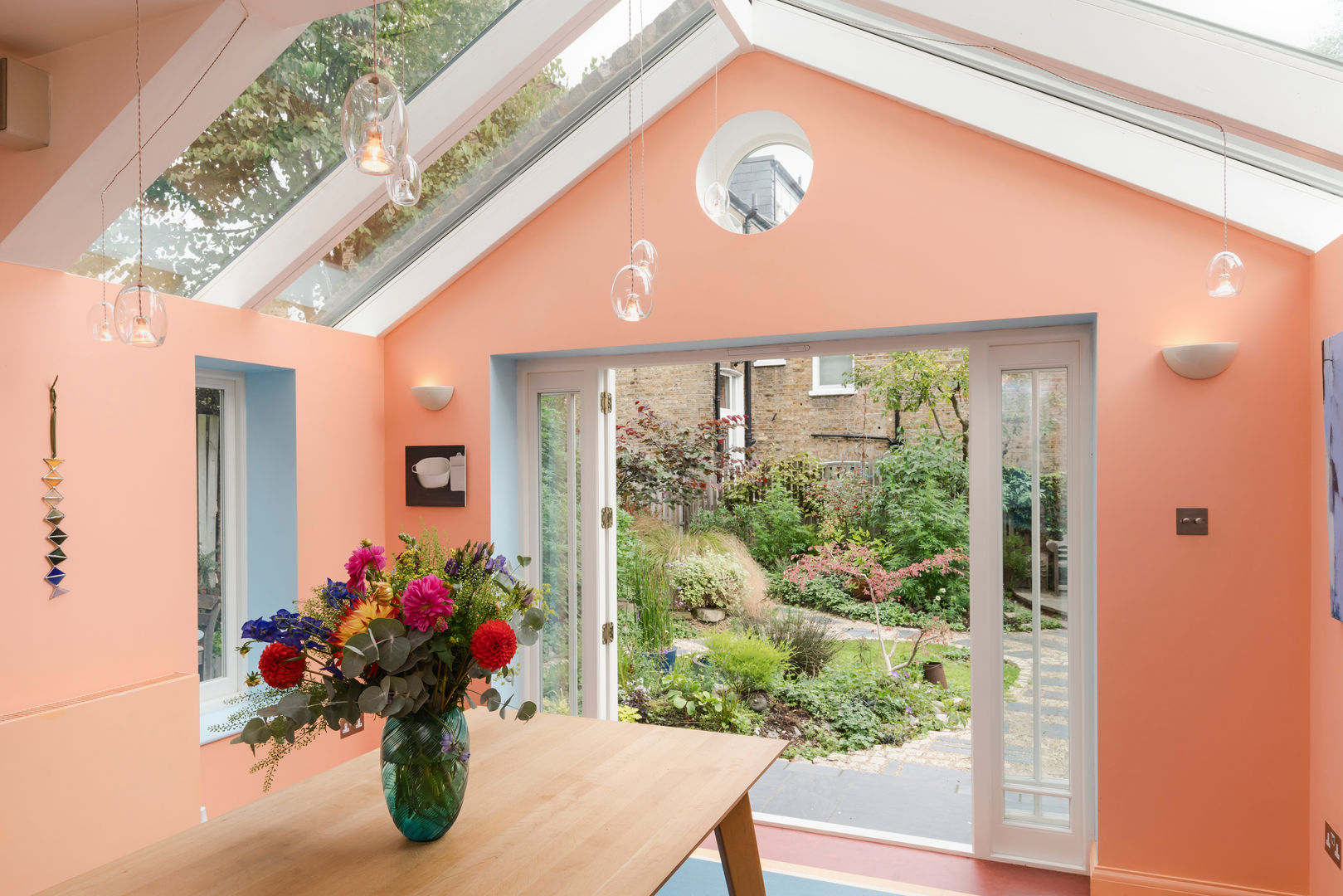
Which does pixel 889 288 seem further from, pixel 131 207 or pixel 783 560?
pixel 783 560

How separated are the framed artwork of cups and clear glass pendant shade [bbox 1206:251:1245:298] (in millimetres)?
3065

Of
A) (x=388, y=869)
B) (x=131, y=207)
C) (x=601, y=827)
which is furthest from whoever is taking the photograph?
(x=131, y=207)

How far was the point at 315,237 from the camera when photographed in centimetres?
330

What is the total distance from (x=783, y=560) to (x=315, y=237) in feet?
16.7

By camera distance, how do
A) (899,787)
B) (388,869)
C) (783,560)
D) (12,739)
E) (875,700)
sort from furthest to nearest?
(783,560) < (875,700) < (899,787) < (12,739) < (388,869)

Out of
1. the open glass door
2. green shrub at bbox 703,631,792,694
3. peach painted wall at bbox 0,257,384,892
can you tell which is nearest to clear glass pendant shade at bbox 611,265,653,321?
the open glass door

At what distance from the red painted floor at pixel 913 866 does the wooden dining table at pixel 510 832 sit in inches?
50.5

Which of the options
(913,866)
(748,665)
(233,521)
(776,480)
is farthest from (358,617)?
(776,480)

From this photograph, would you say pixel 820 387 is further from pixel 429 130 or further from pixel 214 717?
pixel 214 717

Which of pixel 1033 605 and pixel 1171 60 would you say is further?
pixel 1033 605

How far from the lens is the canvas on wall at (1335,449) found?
7.56 ft

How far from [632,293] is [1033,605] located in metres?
2.13

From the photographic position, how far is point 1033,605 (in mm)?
3326

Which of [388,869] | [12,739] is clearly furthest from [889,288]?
[12,739]
